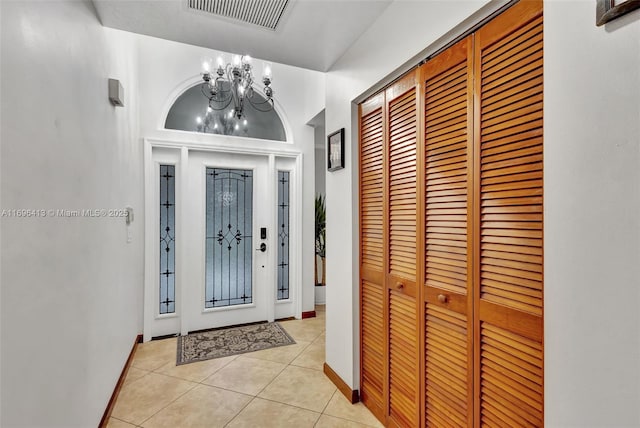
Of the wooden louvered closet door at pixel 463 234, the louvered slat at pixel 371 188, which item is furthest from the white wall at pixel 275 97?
the wooden louvered closet door at pixel 463 234

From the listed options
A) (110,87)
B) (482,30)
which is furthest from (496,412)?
(110,87)

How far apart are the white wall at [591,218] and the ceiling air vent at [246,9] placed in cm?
127

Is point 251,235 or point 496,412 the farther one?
point 251,235

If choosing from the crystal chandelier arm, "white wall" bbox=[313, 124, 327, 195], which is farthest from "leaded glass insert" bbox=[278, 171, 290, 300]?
"white wall" bbox=[313, 124, 327, 195]

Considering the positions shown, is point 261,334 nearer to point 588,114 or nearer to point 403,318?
point 403,318

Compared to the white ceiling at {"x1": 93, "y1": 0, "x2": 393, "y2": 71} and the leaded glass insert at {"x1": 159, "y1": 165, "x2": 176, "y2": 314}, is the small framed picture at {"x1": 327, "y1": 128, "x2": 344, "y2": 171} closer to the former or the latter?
the white ceiling at {"x1": 93, "y1": 0, "x2": 393, "y2": 71}

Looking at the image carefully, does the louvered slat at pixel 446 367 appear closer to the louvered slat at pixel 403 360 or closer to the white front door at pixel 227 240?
the louvered slat at pixel 403 360

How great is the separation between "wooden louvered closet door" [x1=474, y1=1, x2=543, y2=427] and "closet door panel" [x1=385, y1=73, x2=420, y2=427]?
392mm

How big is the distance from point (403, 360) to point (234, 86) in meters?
2.76

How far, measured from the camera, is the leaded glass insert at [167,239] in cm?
333

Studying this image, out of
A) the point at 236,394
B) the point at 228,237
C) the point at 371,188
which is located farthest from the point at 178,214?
the point at 371,188

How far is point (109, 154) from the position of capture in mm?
2064

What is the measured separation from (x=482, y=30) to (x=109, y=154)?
7.04ft

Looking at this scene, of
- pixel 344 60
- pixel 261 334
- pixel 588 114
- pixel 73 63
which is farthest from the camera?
pixel 261 334
